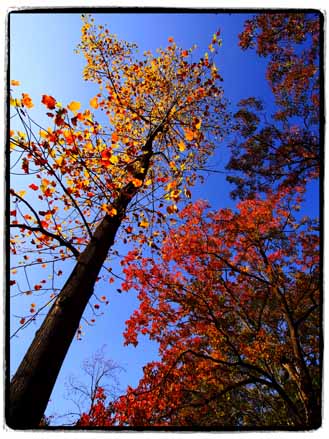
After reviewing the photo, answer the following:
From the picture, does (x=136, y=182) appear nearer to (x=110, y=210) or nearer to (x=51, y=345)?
(x=110, y=210)

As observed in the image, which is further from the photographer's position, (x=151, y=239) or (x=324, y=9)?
(x=151, y=239)

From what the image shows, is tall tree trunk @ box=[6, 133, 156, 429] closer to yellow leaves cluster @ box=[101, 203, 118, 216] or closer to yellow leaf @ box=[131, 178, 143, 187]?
yellow leaves cluster @ box=[101, 203, 118, 216]

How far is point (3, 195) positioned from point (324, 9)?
9.10ft

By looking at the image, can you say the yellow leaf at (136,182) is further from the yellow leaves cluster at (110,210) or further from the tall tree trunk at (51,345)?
the tall tree trunk at (51,345)

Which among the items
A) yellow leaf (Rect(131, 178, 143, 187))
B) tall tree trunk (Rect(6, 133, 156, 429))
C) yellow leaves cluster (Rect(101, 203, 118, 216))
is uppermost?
yellow leaf (Rect(131, 178, 143, 187))

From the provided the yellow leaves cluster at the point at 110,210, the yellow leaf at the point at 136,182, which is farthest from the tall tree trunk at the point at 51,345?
the yellow leaf at the point at 136,182

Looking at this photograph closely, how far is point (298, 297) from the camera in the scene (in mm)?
5301

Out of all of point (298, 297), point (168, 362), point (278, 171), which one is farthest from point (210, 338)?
point (278, 171)

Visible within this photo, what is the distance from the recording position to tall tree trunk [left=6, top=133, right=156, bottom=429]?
69.3 inches

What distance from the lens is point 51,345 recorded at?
2.00 m

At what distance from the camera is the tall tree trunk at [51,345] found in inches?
69.3

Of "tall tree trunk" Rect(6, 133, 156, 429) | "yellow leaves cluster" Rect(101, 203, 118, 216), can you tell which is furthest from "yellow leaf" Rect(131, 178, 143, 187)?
"tall tree trunk" Rect(6, 133, 156, 429)

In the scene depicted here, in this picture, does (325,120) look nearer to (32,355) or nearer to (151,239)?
(32,355)

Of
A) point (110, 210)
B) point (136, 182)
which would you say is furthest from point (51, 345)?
point (136, 182)
